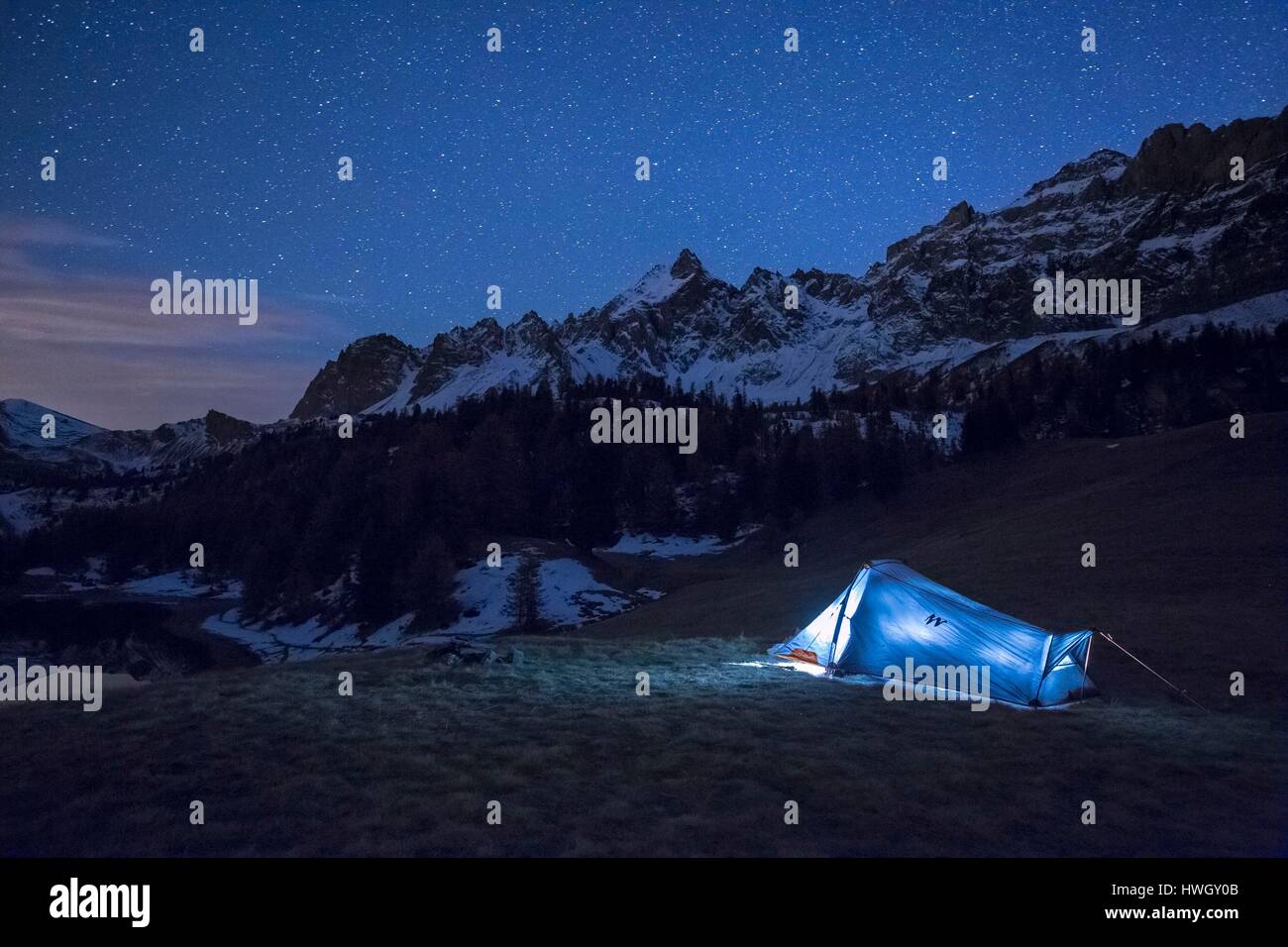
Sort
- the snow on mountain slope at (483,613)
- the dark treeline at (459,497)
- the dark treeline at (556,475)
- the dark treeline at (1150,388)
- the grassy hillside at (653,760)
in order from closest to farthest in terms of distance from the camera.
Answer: the grassy hillside at (653,760)
the snow on mountain slope at (483,613)
the dark treeline at (459,497)
the dark treeline at (556,475)
the dark treeline at (1150,388)

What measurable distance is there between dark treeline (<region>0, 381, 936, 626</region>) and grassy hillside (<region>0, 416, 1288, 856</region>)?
63.5 m

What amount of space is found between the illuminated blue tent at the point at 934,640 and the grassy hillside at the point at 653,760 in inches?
41.0

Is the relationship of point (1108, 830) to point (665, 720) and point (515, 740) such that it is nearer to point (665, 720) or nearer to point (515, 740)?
point (665, 720)

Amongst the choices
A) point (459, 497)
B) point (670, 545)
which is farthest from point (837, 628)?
point (459, 497)

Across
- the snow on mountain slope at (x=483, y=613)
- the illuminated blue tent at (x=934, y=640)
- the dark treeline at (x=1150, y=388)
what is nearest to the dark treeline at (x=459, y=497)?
the snow on mountain slope at (x=483, y=613)

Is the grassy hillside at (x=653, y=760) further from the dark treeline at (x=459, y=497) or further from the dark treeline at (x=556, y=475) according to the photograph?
the dark treeline at (x=459, y=497)

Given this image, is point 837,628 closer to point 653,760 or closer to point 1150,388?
point 653,760

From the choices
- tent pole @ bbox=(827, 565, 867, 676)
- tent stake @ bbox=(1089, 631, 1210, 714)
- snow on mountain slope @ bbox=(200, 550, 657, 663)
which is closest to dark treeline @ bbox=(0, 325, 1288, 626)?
snow on mountain slope @ bbox=(200, 550, 657, 663)

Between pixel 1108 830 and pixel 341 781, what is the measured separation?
9004 mm

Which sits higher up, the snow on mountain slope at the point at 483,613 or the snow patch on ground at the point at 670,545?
the snow patch on ground at the point at 670,545

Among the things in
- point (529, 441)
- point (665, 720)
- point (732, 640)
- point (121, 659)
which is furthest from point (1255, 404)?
point (121, 659)

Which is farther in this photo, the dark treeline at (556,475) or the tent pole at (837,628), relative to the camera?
the dark treeline at (556,475)

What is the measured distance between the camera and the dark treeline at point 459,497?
99.4 metres

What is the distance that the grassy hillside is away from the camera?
8.51 m
